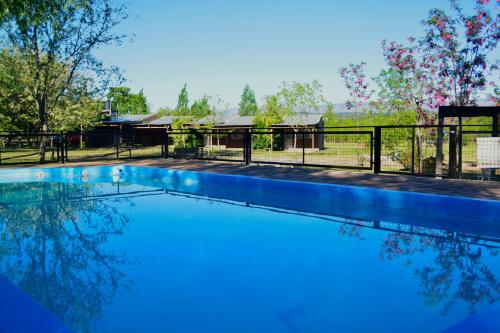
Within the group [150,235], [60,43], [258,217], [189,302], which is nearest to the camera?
[189,302]

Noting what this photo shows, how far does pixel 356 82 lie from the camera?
59.4ft

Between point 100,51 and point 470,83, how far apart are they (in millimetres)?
15616

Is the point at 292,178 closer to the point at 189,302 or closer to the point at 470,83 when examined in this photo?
the point at 189,302

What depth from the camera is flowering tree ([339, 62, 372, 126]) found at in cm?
Result: 1781

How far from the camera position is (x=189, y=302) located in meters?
3.70

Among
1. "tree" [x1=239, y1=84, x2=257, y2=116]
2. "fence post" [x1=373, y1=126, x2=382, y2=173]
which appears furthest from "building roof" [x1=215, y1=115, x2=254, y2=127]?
A: "tree" [x1=239, y1=84, x2=257, y2=116]

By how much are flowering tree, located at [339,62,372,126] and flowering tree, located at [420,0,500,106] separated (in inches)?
158

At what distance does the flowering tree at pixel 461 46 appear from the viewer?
1290 centimetres

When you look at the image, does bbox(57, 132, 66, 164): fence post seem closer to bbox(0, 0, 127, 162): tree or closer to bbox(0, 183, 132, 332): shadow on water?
bbox(0, 0, 127, 162): tree

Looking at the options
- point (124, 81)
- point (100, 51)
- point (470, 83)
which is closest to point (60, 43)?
point (100, 51)

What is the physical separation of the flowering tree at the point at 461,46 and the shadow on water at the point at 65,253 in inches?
449

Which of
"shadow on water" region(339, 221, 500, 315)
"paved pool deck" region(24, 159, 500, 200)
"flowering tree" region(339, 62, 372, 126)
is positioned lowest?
"shadow on water" region(339, 221, 500, 315)

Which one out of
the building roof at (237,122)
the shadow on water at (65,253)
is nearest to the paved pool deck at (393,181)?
the shadow on water at (65,253)

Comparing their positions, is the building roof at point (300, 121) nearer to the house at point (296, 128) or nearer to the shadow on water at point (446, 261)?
the house at point (296, 128)
